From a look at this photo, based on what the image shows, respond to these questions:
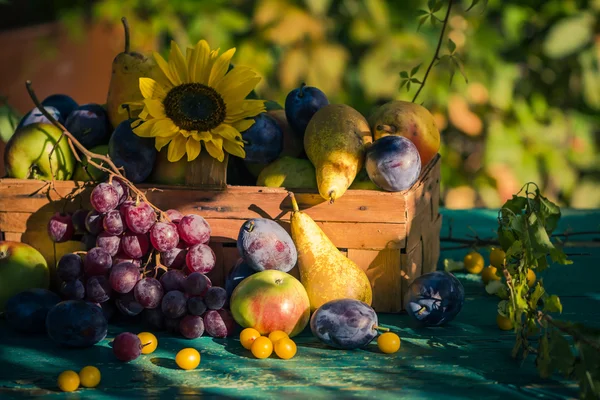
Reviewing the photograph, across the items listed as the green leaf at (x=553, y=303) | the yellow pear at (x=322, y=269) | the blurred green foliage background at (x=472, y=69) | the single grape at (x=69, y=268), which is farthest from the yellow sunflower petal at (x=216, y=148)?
the blurred green foliage background at (x=472, y=69)

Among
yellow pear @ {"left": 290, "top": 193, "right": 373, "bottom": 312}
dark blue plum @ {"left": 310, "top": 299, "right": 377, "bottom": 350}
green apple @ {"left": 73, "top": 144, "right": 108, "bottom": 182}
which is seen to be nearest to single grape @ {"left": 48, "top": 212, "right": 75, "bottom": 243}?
green apple @ {"left": 73, "top": 144, "right": 108, "bottom": 182}

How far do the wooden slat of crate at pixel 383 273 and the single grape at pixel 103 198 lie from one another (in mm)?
590

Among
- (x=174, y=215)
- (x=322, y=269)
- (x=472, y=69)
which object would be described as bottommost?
(x=322, y=269)

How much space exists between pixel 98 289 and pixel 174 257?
189mm

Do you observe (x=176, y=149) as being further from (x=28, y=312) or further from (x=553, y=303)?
(x=553, y=303)

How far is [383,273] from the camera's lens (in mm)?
2088

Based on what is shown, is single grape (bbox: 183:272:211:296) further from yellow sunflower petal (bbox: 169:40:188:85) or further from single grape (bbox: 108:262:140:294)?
yellow sunflower petal (bbox: 169:40:188:85)

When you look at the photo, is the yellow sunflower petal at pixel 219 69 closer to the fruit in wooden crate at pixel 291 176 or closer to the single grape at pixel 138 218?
the fruit in wooden crate at pixel 291 176

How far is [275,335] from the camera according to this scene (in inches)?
71.7

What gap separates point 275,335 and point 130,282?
361mm

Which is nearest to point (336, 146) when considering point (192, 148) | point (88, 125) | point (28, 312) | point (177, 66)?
point (192, 148)

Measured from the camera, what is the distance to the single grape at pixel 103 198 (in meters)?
1.97

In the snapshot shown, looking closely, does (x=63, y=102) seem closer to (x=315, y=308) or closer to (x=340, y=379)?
(x=315, y=308)

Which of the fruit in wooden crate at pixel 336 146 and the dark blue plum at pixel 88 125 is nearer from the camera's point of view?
the fruit in wooden crate at pixel 336 146
